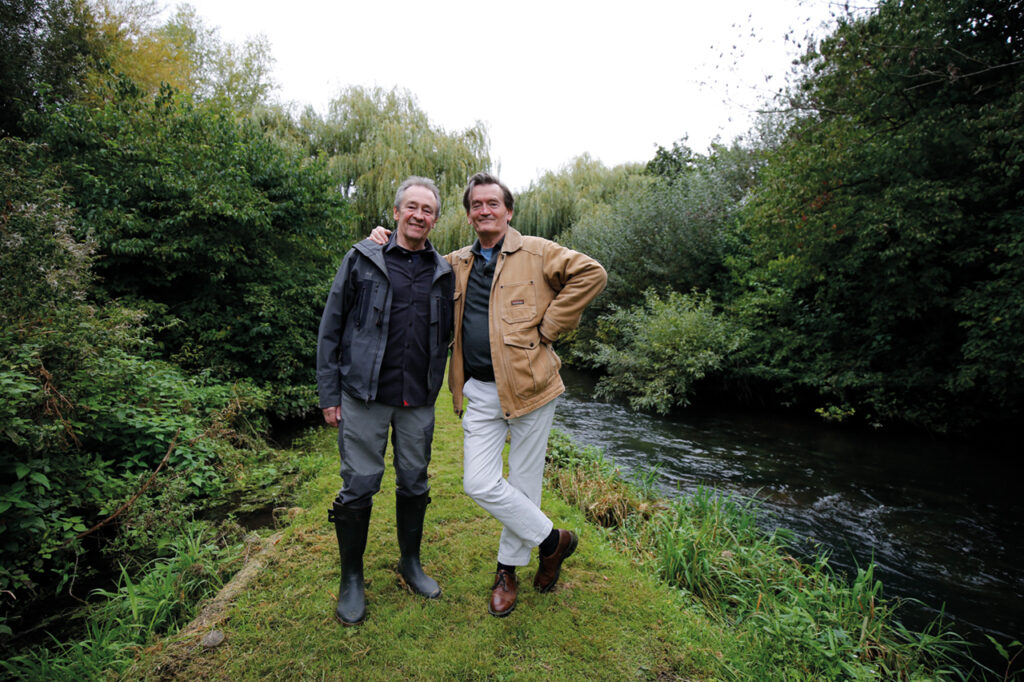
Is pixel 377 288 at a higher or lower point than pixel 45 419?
higher

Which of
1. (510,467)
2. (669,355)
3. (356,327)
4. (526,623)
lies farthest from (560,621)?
(669,355)

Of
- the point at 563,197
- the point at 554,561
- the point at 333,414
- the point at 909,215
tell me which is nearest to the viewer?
the point at 333,414

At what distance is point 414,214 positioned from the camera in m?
2.48

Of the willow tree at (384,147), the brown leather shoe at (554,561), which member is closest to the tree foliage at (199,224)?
the brown leather shoe at (554,561)

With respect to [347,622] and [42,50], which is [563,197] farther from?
[347,622]

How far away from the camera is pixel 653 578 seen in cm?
298

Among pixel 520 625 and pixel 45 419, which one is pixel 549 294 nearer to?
pixel 520 625

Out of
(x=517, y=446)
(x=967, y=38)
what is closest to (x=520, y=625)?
(x=517, y=446)

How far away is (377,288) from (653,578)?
2.41 m

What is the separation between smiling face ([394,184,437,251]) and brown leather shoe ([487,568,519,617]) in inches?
71.7

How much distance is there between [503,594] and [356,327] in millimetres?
1576

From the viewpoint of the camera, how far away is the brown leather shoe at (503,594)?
95.9 inches

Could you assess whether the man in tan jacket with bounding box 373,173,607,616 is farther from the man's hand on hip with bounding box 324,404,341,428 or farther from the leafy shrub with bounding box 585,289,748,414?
the leafy shrub with bounding box 585,289,748,414

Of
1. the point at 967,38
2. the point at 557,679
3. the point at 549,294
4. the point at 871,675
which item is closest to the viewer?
the point at 557,679
